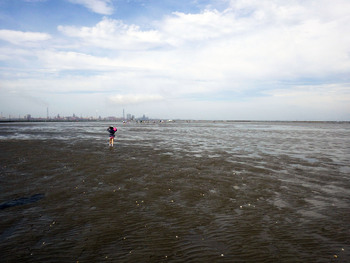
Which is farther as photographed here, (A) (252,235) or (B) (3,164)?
(B) (3,164)

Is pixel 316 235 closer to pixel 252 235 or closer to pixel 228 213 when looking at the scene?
pixel 252 235

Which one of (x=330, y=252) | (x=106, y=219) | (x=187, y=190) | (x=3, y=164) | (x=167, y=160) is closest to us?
(x=330, y=252)

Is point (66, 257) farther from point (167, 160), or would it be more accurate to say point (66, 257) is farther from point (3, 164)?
point (3, 164)

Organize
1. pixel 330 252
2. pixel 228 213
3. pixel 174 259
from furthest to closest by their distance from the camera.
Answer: pixel 228 213 < pixel 330 252 < pixel 174 259

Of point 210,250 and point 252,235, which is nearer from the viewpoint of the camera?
point 210,250

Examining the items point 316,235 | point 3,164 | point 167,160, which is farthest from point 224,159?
point 3,164

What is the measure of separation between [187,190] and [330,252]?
5.88 metres

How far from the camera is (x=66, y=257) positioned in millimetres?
5219

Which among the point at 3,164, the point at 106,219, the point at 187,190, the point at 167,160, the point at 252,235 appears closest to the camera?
the point at 252,235

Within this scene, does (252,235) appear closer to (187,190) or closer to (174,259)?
(174,259)

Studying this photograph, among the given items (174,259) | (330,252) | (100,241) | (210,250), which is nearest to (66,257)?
(100,241)

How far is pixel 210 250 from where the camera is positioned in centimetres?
557

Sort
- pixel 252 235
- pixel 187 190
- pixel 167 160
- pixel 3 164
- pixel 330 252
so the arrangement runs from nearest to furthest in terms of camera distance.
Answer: pixel 330 252 → pixel 252 235 → pixel 187 190 → pixel 3 164 → pixel 167 160

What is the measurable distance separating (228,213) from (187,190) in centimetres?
281
